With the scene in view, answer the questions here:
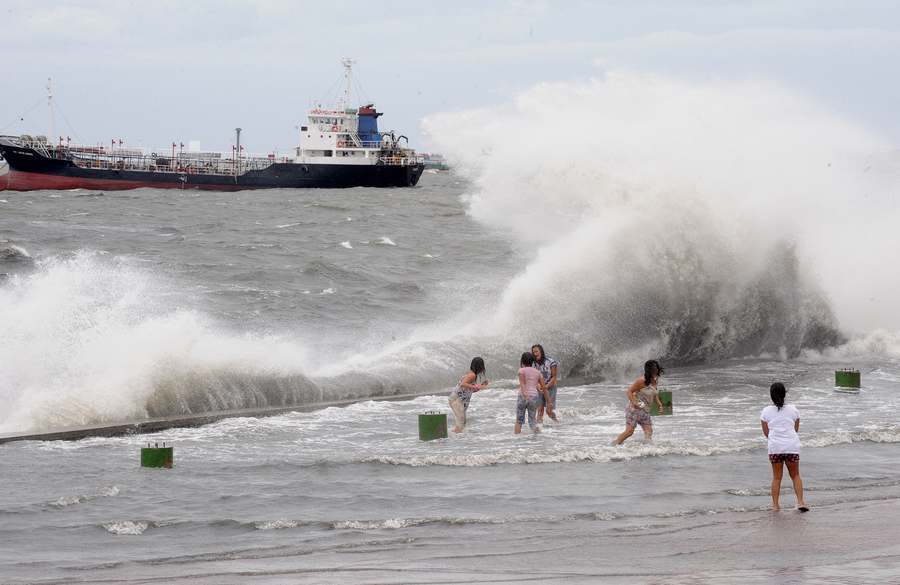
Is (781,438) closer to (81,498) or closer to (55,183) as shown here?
(81,498)

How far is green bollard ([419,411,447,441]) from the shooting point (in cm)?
1414

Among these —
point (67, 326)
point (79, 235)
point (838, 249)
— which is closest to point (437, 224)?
point (79, 235)

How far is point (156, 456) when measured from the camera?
12.0 metres

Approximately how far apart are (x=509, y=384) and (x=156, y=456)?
8077mm

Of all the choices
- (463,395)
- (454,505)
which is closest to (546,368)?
(463,395)

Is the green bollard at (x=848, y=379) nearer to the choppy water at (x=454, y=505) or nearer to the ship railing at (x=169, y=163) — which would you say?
the choppy water at (x=454, y=505)

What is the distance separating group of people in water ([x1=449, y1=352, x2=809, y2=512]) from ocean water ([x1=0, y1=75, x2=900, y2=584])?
10.8 inches

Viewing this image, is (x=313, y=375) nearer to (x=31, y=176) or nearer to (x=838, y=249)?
(x=838, y=249)

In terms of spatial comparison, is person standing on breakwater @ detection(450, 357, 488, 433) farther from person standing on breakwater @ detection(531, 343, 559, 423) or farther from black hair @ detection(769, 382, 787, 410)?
black hair @ detection(769, 382, 787, 410)

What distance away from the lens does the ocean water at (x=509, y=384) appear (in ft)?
29.7

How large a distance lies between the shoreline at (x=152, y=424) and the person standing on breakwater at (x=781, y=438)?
7.65 m

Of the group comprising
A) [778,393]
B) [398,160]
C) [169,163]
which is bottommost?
[778,393]

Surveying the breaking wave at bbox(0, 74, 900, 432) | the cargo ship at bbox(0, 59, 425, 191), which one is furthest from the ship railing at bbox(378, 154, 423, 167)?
the breaking wave at bbox(0, 74, 900, 432)

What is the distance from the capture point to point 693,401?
1753 centimetres
